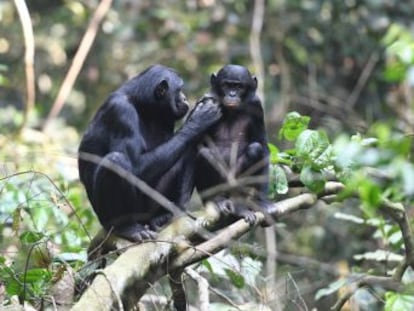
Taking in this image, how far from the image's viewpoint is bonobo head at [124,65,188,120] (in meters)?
6.33

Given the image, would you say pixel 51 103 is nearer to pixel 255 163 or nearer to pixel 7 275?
pixel 255 163

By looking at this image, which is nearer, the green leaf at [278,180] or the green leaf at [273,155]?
the green leaf at [278,180]

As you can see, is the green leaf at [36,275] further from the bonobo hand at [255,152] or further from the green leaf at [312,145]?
the bonobo hand at [255,152]

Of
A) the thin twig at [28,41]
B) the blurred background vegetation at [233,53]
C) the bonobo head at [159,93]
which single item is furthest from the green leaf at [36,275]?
the blurred background vegetation at [233,53]

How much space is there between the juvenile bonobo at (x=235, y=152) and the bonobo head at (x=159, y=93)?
0.25 m

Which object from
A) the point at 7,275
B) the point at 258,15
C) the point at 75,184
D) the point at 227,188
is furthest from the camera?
the point at 258,15

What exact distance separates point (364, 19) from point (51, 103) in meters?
4.76

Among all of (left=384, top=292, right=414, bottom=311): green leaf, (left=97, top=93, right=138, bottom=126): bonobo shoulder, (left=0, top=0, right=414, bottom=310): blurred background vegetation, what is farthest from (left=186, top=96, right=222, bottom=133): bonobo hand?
(left=0, top=0, right=414, bottom=310): blurred background vegetation

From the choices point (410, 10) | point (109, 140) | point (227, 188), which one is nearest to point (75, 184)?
point (109, 140)

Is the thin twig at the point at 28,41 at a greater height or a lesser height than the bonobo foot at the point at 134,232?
greater

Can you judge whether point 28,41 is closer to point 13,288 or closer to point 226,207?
point 226,207

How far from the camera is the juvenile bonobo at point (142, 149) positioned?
596cm

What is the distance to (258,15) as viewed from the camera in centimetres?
1173

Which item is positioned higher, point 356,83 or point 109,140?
point 109,140
